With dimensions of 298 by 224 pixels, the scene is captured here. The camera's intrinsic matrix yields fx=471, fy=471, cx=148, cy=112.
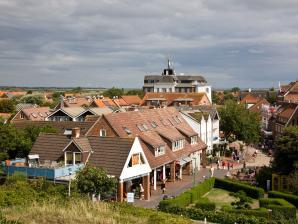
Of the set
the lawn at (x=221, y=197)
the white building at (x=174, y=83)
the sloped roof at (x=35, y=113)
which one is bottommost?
the lawn at (x=221, y=197)

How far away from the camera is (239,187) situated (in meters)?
49.8

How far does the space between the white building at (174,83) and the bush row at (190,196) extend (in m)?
110

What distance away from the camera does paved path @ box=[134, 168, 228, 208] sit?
1713 inches

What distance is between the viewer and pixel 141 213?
1222 inches

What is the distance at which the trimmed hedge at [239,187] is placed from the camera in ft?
157

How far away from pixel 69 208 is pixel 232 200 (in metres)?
23.6

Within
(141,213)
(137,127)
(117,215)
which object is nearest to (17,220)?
(117,215)

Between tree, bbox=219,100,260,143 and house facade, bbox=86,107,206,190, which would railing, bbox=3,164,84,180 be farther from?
tree, bbox=219,100,260,143

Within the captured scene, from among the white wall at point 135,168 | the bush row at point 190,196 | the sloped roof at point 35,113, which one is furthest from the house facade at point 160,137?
the sloped roof at point 35,113

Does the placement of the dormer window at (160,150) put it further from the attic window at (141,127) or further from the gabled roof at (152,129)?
the attic window at (141,127)

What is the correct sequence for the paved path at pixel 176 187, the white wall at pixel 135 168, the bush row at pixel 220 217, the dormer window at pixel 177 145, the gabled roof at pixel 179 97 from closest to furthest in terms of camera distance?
the bush row at pixel 220 217 → the white wall at pixel 135 168 → the paved path at pixel 176 187 → the dormer window at pixel 177 145 → the gabled roof at pixel 179 97

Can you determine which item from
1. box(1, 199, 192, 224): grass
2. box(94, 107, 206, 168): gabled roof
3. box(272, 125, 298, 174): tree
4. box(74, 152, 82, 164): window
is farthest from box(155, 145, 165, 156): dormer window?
box(1, 199, 192, 224): grass

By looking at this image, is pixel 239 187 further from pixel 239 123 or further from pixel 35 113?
pixel 35 113

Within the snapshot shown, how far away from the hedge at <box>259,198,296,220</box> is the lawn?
2.88m
